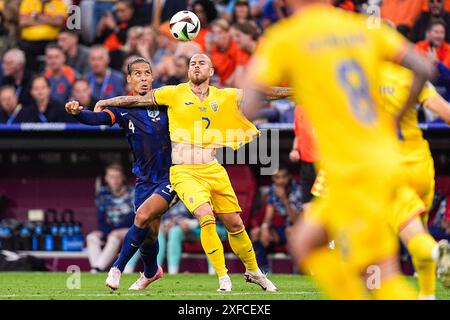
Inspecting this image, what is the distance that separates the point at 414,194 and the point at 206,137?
2.93 metres

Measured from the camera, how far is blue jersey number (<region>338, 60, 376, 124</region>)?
569cm

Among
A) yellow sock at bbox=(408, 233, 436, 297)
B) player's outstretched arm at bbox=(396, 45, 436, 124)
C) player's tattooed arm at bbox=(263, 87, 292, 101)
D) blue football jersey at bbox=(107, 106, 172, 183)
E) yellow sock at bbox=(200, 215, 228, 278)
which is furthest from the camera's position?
blue football jersey at bbox=(107, 106, 172, 183)

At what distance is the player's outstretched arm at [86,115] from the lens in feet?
31.2

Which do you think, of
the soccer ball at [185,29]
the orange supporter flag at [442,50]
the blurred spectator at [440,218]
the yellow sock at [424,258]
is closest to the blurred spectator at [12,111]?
the soccer ball at [185,29]

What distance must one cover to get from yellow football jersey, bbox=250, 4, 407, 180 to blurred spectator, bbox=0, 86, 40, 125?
29.0ft

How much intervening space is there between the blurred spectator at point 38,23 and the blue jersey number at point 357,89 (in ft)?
35.6

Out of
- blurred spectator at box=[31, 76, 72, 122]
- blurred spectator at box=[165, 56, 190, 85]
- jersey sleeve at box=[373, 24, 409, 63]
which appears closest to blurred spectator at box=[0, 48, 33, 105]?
blurred spectator at box=[31, 76, 72, 122]

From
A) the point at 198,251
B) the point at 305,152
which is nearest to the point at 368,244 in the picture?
the point at 305,152

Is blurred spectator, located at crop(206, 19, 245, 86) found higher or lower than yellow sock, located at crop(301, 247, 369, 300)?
higher

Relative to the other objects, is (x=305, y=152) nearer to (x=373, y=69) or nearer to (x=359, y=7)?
(x=359, y=7)

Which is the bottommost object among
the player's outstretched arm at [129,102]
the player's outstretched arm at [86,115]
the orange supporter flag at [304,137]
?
the orange supporter flag at [304,137]

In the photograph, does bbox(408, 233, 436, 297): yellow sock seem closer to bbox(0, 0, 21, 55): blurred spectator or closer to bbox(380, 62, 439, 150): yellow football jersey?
bbox(380, 62, 439, 150): yellow football jersey

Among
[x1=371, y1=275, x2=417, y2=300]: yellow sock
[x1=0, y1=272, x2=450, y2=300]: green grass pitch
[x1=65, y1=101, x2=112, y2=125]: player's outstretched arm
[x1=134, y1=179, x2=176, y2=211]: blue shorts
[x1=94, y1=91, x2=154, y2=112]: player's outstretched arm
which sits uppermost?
→ [x1=94, y1=91, x2=154, y2=112]: player's outstretched arm

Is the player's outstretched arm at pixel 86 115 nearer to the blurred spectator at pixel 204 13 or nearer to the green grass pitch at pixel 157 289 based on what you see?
the green grass pitch at pixel 157 289
